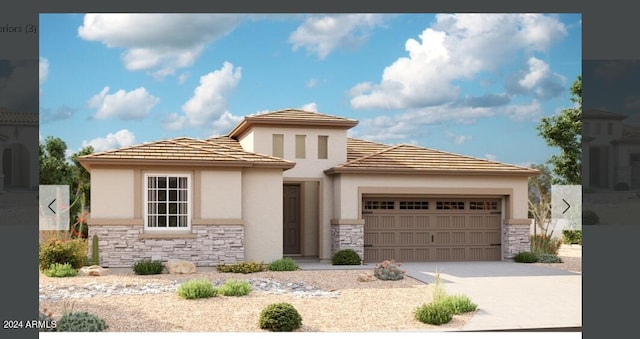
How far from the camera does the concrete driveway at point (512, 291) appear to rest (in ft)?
37.4

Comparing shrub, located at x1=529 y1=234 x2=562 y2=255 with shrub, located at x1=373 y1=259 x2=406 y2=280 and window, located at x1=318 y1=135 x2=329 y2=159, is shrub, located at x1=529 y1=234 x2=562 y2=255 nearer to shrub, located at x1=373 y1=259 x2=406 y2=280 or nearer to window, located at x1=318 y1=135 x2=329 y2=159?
window, located at x1=318 y1=135 x2=329 y2=159

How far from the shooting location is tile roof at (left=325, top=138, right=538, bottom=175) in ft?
68.6

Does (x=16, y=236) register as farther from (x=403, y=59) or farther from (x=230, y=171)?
(x=403, y=59)

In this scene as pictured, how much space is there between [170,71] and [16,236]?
37.3 metres

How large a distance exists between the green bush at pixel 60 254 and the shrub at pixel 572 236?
797 inches

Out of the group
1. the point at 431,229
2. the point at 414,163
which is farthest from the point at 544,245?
the point at 414,163

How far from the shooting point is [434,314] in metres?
11.3

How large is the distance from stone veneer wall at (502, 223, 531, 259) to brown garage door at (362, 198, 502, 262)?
32 centimetres

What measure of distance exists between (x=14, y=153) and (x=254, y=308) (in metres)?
7.61

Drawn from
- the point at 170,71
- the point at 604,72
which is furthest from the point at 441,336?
the point at 170,71

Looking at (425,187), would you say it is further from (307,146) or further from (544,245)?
(544,245)

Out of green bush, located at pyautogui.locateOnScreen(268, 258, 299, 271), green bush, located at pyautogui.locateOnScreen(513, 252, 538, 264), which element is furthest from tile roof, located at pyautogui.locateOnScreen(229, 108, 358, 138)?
green bush, located at pyautogui.locateOnScreen(513, 252, 538, 264)

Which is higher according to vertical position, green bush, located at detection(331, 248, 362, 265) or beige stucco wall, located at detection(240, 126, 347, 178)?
beige stucco wall, located at detection(240, 126, 347, 178)

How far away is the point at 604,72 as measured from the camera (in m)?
11.2
